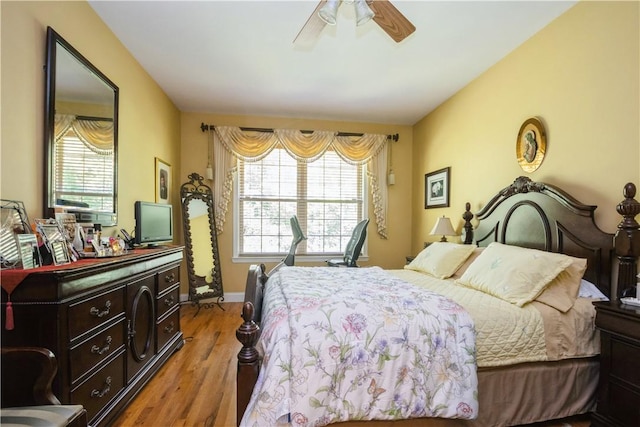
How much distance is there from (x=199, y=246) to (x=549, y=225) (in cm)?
387

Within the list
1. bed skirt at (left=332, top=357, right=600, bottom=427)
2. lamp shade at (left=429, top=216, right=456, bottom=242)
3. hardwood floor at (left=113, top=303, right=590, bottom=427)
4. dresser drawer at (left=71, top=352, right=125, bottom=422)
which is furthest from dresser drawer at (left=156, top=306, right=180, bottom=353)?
lamp shade at (left=429, top=216, right=456, bottom=242)

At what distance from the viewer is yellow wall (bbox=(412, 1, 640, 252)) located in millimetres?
1904

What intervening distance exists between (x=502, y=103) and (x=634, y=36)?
111 cm

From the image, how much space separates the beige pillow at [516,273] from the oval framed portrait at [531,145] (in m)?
0.84

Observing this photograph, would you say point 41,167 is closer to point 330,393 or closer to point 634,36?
Result: point 330,393

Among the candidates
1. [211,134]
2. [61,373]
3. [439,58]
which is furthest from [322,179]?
[61,373]

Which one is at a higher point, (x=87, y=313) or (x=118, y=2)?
(x=118, y=2)

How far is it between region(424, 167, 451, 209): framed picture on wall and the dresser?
3240 millimetres

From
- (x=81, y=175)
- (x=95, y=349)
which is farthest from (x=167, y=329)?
(x=81, y=175)

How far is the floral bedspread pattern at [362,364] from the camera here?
1.36m

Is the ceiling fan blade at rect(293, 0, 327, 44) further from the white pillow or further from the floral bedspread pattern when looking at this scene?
the white pillow

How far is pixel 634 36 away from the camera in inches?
72.7

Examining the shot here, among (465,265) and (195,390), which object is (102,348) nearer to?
(195,390)

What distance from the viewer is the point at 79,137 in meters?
2.02
